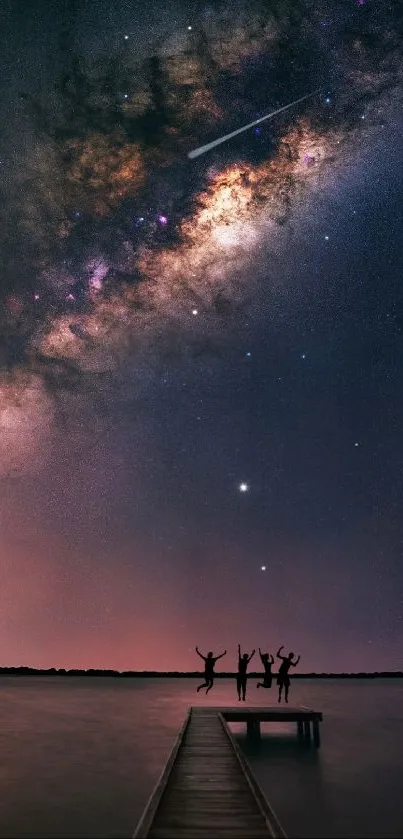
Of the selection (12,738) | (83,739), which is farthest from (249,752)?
(12,738)

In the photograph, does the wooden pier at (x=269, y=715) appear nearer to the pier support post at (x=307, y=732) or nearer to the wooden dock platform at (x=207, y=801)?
the pier support post at (x=307, y=732)

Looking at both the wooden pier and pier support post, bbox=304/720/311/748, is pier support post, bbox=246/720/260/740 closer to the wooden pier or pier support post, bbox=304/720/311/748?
pier support post, bbox=304/720/311/748

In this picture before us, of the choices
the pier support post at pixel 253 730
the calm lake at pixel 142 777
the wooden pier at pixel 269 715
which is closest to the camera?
the calm lake at pixel 142 777

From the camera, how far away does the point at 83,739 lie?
115 ft

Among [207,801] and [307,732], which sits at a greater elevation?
[207,801]

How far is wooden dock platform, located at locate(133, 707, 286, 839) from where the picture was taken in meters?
11.2

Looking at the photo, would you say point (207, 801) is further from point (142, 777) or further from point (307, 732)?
point (307, 732)

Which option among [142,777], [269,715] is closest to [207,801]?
[142,777]

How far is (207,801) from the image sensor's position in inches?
525

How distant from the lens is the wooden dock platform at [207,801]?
1125cm

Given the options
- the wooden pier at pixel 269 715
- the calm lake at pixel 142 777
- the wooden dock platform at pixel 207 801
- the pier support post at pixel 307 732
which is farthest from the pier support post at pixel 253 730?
the wooden dock platform at pixel 207 801

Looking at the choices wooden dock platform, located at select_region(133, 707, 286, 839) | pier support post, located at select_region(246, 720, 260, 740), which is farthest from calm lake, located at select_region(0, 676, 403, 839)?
wooden dock platform, located at select_region(133, 707, 286, 839)

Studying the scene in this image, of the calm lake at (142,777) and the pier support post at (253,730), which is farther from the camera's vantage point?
the pier support post at (253,730)

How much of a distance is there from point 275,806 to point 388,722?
109 ft
